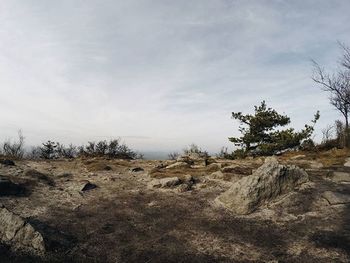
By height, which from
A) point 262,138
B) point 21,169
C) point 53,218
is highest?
point 262,138

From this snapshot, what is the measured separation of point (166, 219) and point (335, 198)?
7.06m

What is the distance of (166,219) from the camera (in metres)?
14.1

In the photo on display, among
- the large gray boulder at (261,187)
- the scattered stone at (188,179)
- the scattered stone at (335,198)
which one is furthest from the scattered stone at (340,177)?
the scattered stone at (188,179)

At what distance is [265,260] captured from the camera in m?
10.8

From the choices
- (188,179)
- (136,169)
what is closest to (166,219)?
(188,179)

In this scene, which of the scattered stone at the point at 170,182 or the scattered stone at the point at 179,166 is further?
the scattered stone at the point at 179,166

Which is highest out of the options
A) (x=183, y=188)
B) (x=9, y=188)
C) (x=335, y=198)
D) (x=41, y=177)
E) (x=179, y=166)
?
(x=179, y=166)

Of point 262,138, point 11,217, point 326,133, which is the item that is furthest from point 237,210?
point 326,133

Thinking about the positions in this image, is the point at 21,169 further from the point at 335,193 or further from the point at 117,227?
the point at 335,193

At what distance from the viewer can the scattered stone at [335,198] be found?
14469mm

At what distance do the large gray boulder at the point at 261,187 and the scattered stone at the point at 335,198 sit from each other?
1566mm

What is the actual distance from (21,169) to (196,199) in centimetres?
1006

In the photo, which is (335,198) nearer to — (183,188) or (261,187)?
(261,187)

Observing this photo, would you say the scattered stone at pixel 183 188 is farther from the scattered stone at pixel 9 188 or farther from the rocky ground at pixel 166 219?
the scattered stone at pixel 9 188
